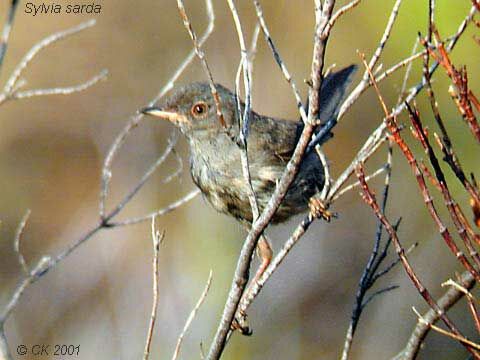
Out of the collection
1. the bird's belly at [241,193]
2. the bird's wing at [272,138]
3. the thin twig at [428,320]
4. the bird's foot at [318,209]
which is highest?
the bird's wing at [272,138]

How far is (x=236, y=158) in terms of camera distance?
565 cm

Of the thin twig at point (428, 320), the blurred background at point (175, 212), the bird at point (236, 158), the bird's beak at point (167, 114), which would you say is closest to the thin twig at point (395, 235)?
the thin twig at point (428, 320)

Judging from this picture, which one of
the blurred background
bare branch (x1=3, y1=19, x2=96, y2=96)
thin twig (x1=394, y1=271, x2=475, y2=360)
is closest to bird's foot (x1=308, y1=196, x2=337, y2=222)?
thin twig (x1=394, y1=271, x2=475, y2=360)

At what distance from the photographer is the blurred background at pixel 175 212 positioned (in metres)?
9.20

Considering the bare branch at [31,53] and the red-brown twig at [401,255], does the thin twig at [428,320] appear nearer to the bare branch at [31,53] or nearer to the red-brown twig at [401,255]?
the red-brown twig at [401,255]

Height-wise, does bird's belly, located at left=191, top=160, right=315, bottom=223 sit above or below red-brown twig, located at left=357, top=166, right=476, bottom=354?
above

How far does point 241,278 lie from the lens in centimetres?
426

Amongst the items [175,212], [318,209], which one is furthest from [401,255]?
[175,212]

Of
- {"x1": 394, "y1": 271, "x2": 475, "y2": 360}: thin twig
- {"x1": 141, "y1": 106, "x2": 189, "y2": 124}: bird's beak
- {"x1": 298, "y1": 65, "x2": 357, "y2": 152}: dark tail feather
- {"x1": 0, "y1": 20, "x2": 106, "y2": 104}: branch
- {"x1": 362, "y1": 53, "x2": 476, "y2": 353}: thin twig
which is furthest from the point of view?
{"x1": 298, "y1": 65, "x2": 357, "y2": 152}: dark tail feather

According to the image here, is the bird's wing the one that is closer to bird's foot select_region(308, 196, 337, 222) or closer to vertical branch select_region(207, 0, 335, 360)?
bird's foot select_region(308, 196, 337, 222)

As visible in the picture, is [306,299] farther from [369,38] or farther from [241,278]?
[241,278]

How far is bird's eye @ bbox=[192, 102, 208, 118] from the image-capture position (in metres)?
5.96

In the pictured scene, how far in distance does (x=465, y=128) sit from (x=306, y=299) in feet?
7.99

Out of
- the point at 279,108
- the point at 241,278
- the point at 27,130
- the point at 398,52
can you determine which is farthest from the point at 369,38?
the point at 241,278
